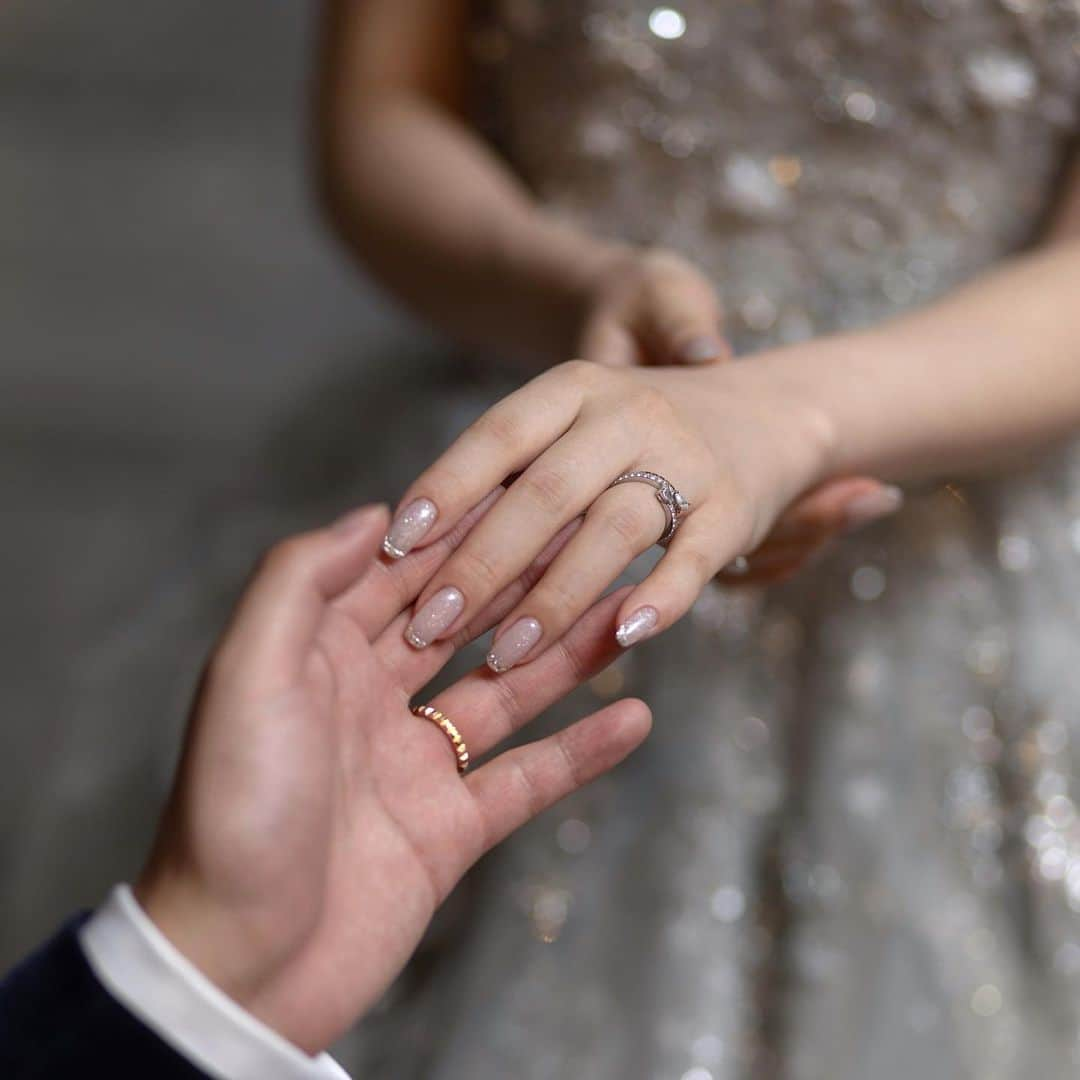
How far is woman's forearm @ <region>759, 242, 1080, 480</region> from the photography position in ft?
2.01

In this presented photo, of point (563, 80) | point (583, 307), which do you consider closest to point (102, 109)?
point (563, 80)

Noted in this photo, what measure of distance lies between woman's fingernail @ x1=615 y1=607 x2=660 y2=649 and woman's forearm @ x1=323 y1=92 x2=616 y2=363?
0.30m

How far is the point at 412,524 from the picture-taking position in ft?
1.56

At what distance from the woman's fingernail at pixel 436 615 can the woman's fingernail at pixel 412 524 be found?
22 millimetres

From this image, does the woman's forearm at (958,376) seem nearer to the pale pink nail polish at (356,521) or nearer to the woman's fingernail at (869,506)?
the woman's fingernail at (869,506)

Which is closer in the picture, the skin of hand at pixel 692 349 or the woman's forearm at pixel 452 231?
the skin of hand at pixel 692 349

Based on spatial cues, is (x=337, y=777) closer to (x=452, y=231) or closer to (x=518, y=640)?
(x=518, y=640)

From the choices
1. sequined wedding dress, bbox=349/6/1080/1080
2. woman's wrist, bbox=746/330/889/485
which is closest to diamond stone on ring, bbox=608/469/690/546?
woman's wrist, bbox=746/330/889/485

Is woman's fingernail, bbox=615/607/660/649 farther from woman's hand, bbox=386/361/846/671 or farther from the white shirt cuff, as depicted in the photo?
the white shirt cuff

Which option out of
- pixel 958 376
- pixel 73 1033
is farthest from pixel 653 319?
pixel 73 1033

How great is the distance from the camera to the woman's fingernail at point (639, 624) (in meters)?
0.47

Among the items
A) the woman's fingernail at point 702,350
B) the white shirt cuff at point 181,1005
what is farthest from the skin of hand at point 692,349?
the white shirt cuff at point 181,1005

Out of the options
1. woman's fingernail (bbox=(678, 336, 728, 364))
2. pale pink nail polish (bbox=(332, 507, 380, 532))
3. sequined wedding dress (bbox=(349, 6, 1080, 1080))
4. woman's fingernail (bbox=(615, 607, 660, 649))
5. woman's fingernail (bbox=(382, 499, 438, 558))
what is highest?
pale pink nail polish (bbox=(332, 507, 380, 532))

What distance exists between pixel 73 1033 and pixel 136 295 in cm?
84
